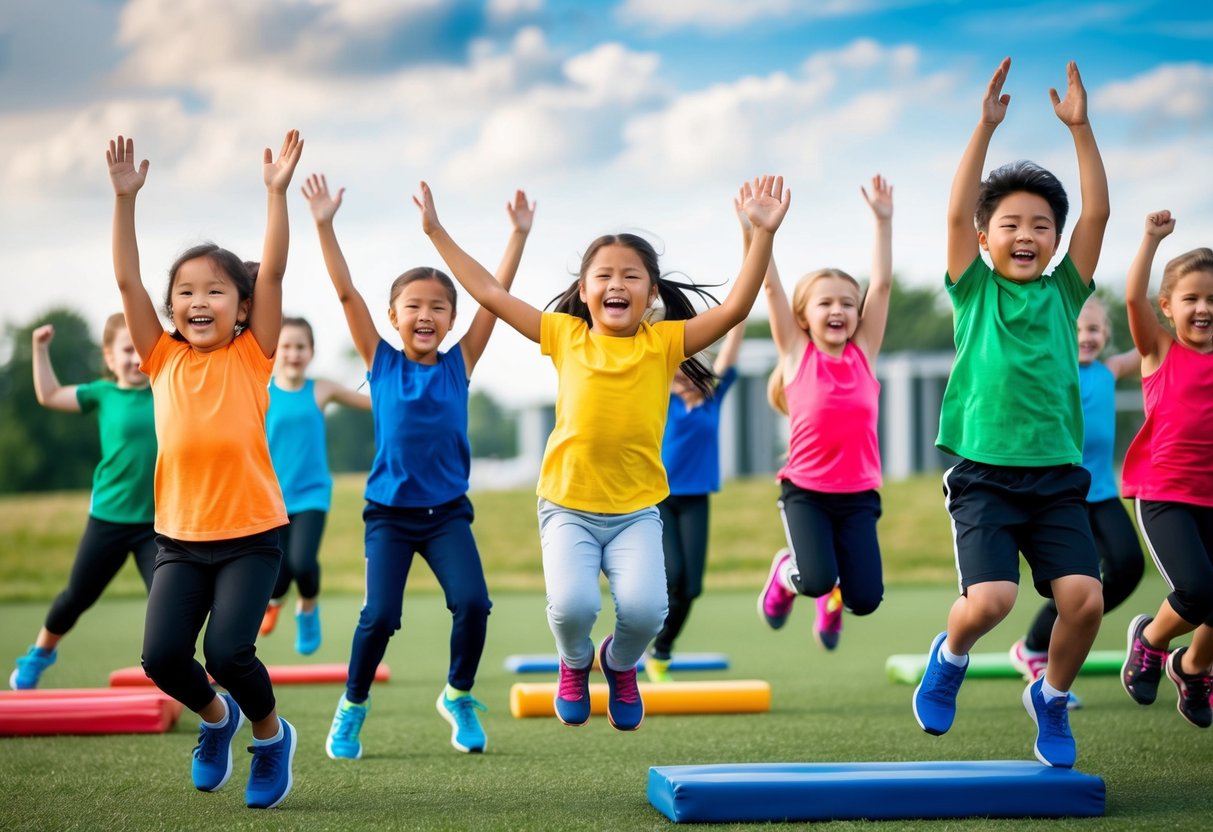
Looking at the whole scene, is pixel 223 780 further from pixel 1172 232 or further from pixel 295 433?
pixel 1172 232

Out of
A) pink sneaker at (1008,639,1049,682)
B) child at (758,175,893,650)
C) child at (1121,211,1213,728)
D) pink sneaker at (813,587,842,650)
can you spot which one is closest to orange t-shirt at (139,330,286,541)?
child at (758,175,893,650)

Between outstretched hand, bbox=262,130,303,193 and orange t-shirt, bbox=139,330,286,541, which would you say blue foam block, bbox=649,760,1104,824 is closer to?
orange t-shirt, bbox=139,330,286,541

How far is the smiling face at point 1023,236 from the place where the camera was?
17.5 ft

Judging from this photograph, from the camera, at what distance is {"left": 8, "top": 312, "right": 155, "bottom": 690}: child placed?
7.62 meters

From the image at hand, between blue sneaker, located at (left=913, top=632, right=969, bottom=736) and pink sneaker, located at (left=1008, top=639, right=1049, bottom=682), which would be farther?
pink sneaker, located at (left=1008, top=639, right=1049, bottom=682)

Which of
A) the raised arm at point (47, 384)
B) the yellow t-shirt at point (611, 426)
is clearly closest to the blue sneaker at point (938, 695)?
the yellow t-shirt at point (611, 426)

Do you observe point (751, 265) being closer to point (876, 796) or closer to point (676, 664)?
point (876, 796)

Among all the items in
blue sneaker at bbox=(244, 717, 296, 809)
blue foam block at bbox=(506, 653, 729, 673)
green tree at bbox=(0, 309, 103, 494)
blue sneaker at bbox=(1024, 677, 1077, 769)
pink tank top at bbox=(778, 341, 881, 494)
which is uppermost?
pink tank top at bbox=(778, 341, 881, 494)

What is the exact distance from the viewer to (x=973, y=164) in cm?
516

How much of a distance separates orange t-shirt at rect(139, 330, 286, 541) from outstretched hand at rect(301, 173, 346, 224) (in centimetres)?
89

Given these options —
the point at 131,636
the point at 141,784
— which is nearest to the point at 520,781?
the point at 141,784

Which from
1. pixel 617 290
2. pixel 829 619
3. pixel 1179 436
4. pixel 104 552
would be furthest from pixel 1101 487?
pixel 104 552

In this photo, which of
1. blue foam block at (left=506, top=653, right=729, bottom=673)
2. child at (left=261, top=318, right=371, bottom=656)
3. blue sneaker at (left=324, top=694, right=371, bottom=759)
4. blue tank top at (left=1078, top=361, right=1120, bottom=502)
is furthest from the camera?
blue foam block at (left=506, top=653, right=729, bottom=673)

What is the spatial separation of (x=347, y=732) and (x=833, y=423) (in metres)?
3.03
